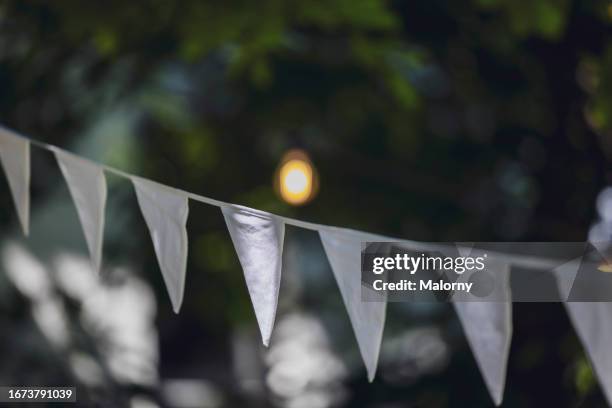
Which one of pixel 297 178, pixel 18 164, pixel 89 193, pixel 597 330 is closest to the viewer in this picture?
pixel 597 330

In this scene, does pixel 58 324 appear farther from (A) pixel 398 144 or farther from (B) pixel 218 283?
(A) pixel 398 144

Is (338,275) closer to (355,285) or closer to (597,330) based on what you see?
(355,285)

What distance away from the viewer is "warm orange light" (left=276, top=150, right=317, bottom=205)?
21.2 ft

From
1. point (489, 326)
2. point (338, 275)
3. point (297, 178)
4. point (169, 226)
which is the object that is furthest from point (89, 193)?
point (297, 178)

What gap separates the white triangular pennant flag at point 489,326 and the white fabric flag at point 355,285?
0.77 ft

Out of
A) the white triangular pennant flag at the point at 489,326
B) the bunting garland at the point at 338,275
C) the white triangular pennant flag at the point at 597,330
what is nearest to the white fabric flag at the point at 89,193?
the bunting garland at the point at 338,275

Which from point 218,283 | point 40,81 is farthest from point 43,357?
point 40,81

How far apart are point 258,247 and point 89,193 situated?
1.76 ft

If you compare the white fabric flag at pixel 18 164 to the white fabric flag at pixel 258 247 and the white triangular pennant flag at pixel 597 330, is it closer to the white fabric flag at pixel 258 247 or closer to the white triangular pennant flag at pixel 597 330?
the white fabric flag at pixel 258 247

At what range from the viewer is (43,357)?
6434 millimetres

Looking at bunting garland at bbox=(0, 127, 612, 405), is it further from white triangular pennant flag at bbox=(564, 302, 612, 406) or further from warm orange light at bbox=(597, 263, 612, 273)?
warm orange light at bbox=(597, 263, 612, 273)

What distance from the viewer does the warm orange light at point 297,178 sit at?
21.2 ft

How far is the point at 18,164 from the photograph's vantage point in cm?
288

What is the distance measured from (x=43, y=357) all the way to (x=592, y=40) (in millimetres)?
4092
